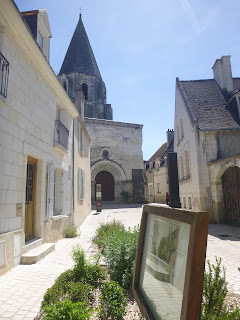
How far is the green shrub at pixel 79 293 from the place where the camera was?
2.71 meters

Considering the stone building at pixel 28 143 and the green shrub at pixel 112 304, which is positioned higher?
the stone building at pixel 28 143

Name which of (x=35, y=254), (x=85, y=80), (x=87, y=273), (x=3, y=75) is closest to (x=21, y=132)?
(x=3, y=75)

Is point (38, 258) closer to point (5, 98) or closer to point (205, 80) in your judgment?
point (5, 98)

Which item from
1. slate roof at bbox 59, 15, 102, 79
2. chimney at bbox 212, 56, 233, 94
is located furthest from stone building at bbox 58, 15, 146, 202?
slate roof at bbox 59, 15, 102, 79

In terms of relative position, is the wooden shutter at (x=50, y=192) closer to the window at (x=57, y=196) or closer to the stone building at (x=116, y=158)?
the window at (x=57, y=196)

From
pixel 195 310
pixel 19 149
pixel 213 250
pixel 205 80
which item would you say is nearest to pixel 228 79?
pixel 205 80

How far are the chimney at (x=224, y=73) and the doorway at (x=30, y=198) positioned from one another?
1184 cm

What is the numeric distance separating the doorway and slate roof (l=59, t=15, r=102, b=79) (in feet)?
82.9

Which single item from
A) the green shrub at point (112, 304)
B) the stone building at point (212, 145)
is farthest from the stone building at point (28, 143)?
the stone building at point (212, 145)

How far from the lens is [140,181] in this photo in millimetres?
21031

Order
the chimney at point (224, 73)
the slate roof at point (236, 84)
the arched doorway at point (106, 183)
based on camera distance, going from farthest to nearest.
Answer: the arched doorway at point (106, 183) → the slate roof at point (236, 84) → the chimney at point (224, 73)

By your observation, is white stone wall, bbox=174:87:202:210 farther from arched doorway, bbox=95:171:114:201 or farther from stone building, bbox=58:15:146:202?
arched doorway, bbox=95:171:114:201

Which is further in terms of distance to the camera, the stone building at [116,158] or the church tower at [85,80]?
the church tower at [85,80]

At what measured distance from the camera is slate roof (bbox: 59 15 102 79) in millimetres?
28484
